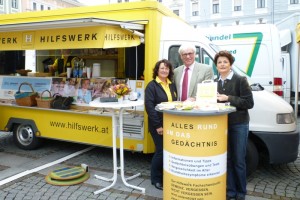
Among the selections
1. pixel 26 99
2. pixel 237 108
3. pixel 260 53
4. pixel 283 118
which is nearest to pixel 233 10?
pixel 260 53

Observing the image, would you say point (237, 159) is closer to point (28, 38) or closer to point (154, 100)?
point (154, 100)

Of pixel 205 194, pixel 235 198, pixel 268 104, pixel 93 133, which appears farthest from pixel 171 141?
pixel 93 133

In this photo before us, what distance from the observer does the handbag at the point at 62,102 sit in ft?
18.4

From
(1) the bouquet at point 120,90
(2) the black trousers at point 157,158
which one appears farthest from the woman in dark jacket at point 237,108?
(1) the bouquet at point 120,90

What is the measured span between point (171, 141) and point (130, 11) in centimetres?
240

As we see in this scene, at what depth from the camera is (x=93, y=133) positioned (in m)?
5.32

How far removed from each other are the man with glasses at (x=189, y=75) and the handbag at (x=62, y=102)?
232 cm

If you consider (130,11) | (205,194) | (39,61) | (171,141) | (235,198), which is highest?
(130,11)

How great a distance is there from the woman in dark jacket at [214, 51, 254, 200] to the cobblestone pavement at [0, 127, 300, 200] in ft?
1.73

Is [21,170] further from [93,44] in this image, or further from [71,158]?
[93,44]

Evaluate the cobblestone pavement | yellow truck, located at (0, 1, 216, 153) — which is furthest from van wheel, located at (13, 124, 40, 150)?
the cobblestone pavement

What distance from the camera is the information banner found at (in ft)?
10.5

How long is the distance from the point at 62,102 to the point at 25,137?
1.19 meters

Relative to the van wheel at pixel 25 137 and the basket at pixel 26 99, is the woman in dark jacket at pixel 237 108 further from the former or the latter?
the van wheel at pixel 25 137
